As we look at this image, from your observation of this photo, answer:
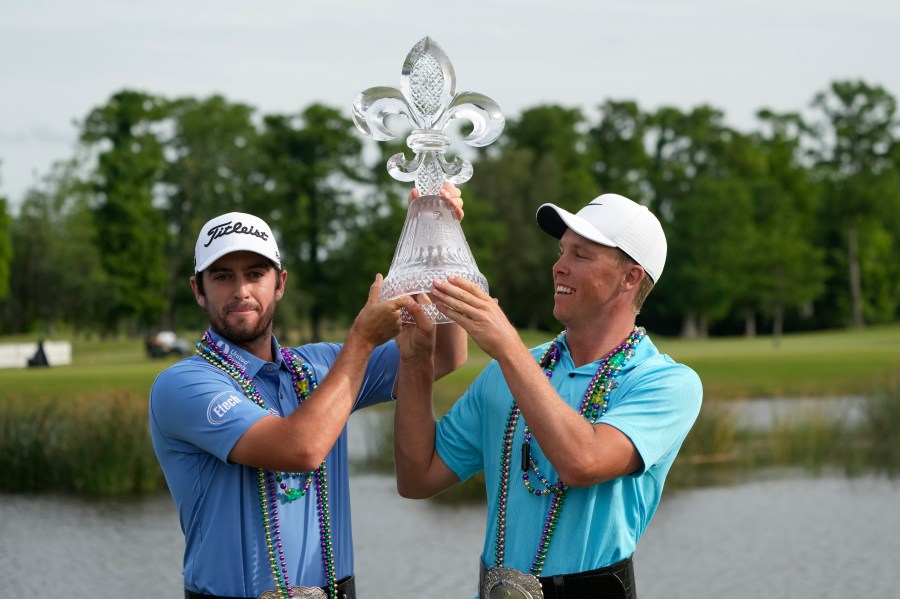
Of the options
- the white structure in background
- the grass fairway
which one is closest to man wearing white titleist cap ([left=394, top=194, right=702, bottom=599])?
the grass fairway

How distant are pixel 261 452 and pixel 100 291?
57675 mm

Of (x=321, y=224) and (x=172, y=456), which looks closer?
(x=172, y=456)

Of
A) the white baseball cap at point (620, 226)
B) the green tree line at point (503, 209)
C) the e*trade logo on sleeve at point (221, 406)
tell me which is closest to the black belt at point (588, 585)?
the white baseball cap at point (620, 226)

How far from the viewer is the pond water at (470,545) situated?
13008 millimetres

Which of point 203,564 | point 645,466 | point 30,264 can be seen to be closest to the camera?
point 645,466

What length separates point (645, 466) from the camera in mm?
3301

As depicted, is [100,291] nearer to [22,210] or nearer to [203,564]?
[22,210]

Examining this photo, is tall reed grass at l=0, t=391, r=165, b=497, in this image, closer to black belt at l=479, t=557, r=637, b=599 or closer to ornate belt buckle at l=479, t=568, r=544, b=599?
ornate belt buckle at l=479, t=568, r=544, b=599

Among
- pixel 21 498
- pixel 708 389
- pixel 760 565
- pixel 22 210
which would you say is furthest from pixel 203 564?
pixel 22 210

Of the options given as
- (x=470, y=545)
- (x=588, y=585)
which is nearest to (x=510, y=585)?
(x=588, y=585)

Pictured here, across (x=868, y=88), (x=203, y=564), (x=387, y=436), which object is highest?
(x=868, y=88)

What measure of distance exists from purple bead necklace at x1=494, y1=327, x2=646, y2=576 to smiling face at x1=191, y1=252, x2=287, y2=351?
83 centimetres

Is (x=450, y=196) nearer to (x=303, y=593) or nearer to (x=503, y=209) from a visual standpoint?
(x=303, y=593)

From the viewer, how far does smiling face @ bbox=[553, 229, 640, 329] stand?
3.47 metres
